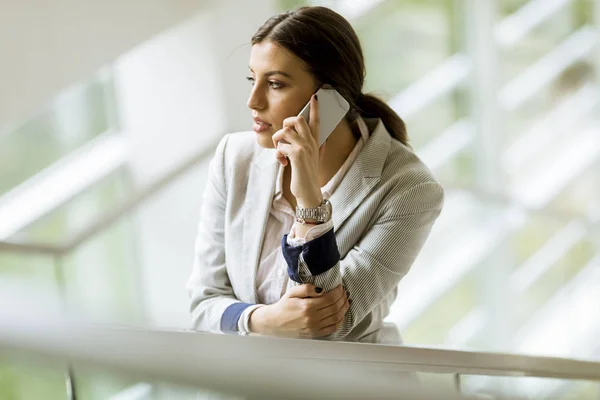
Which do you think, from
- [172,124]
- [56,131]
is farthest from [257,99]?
[56,131]

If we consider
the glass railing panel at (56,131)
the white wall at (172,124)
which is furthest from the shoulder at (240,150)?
the glass railing panel at (56,131)

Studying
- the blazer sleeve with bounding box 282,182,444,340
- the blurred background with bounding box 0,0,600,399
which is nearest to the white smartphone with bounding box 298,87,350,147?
the blazer sleeve with bounding box 282,182,444,340

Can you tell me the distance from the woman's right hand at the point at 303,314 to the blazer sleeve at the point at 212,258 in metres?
0.15

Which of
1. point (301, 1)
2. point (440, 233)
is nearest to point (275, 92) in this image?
point (301, 1)

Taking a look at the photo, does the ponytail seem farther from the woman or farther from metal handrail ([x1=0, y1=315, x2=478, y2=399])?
metal handrail ([x1=0, y1=315, x2=478, y2=399])

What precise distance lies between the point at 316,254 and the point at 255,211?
0.88ft

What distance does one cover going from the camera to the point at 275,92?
214 centimetres

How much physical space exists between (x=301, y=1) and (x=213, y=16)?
1.09 metres

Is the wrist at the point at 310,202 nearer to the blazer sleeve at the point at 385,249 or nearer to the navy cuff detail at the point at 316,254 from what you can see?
the navy cuff detail at the point at 316,254

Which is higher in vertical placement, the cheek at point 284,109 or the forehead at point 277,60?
the forehead at point 277,60

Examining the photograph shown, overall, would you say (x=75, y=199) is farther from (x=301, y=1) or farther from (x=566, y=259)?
(x=566, y=259)

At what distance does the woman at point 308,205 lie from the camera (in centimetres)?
206

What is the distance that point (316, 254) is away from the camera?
6.62ft

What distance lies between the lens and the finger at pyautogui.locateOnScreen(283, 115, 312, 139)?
2074mm
